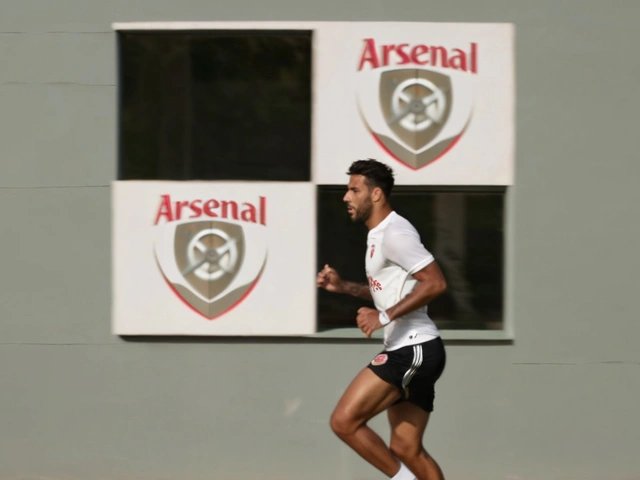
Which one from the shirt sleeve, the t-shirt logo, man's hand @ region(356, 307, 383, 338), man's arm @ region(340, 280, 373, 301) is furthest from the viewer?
man's arm @ region(340, 280, 373, 301)

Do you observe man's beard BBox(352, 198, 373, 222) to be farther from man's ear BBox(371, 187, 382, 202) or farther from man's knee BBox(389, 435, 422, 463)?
man's knee BBox(389, 435, 422, 463)

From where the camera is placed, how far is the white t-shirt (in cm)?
486

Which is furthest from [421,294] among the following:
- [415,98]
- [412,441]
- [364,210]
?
[415,98]

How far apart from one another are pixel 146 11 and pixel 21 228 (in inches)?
64.1

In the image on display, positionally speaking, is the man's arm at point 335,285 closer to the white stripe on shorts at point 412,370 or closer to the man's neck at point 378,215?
the man's neck at point 378,215

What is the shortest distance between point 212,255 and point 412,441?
200 cm

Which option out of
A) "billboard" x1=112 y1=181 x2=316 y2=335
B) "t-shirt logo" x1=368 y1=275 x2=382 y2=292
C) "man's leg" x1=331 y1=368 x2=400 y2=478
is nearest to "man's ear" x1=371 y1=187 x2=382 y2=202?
"t-shirt logo" x1=368 y1=275 x2=382 y2=292

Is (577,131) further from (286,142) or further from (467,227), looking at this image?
(286,142)

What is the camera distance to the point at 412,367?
4.89 m

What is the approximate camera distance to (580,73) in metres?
6.30

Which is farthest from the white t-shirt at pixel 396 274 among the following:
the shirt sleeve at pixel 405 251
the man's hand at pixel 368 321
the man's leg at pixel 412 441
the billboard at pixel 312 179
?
the billboard at pixel 312 179

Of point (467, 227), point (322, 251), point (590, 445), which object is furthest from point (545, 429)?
point (322, 251)

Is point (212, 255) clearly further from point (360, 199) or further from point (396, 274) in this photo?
point (396, 274)

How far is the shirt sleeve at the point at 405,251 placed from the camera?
4.84 meters
